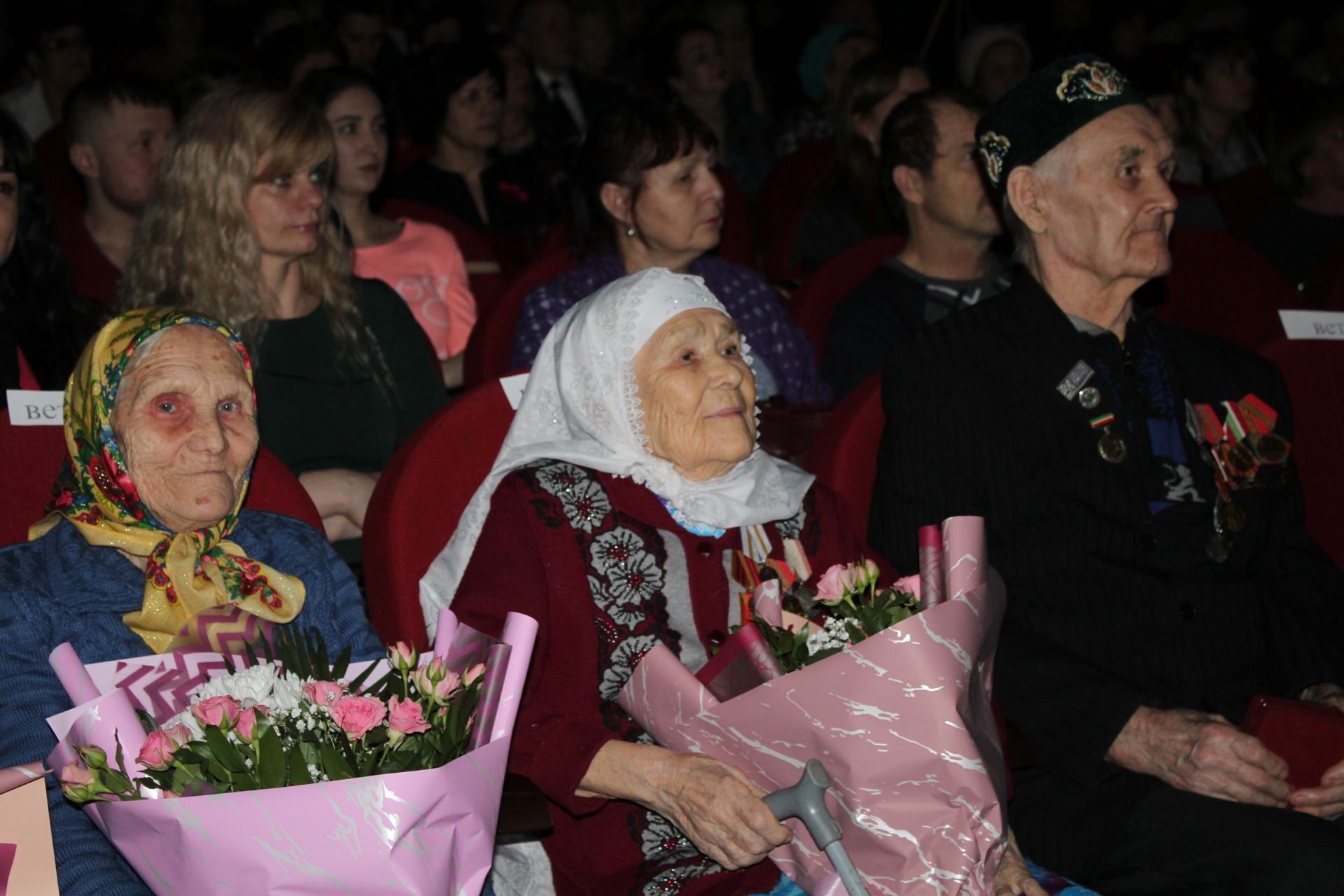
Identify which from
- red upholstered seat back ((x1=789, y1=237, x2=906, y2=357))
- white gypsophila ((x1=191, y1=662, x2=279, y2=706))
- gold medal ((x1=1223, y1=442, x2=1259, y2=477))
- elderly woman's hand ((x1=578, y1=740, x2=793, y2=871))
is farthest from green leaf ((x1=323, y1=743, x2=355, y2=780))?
red upholstered seat back ((x1=789, y1=237, x2=906, y2=357))

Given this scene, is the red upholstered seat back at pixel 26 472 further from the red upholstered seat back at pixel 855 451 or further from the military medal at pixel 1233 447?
the military medal at pixel 1233 447

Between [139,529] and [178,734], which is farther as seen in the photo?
[139,529]

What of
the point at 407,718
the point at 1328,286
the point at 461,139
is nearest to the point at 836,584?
the point at 407,718

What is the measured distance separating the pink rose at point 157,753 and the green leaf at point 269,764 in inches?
4.2

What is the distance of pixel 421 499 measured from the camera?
97.2 inches

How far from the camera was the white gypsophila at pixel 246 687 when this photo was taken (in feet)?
5.35

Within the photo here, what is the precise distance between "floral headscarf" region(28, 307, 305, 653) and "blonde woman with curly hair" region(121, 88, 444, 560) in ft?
3.10

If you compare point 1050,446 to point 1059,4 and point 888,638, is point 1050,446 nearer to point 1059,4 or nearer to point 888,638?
point 888,638

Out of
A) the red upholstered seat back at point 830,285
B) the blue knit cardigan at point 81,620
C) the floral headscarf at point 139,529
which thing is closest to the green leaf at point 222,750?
the blue knit cardigan at point 81,620

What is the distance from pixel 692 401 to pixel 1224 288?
2.38m

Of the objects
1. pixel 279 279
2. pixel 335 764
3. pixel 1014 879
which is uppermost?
pixel 279 279

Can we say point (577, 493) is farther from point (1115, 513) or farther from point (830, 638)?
point (1115, 513)

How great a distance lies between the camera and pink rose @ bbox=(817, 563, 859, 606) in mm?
1927

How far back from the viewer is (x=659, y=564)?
7.35ft
